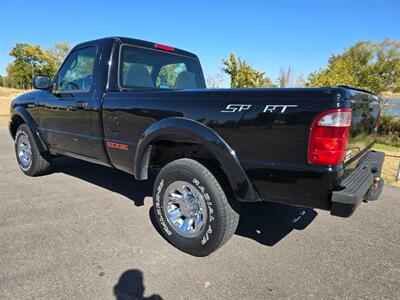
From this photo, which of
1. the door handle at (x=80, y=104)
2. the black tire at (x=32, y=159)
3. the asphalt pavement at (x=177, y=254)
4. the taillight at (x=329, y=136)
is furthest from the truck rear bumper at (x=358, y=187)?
the black tire at (x=32, y=159)

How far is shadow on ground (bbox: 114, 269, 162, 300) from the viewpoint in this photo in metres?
2.04

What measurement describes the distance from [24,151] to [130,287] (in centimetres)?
377

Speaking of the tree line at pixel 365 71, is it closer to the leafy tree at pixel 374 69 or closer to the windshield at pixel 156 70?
the leafy tree at pixel 374 69

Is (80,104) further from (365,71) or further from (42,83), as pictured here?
(365,71)

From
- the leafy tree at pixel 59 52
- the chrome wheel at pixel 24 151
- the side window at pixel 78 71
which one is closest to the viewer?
the side window at pixel 78 71

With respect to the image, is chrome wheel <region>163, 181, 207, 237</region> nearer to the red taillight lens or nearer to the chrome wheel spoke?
the chrome wheel spoke

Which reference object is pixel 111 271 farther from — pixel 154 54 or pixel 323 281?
pixel 154 54

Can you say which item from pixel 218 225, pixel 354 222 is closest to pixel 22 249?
pixel 218 225

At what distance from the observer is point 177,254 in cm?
261

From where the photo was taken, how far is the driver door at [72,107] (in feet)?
11.2

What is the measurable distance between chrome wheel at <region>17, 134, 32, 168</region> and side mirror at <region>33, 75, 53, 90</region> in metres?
1.11

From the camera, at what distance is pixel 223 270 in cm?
238

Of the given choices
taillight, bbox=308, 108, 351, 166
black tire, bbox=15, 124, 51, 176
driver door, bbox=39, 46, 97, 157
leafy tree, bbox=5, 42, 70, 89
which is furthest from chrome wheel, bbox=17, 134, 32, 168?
leafy tree, bbox=5, 42, 70, 89

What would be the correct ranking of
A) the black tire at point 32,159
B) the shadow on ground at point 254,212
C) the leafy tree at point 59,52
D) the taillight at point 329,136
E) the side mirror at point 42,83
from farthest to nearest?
the leafy tree at point 59,52, the black tire at point 32,159, the side mirror at point 42,83, the shadow on ground at point 254,212, the taillight at point 329,136
